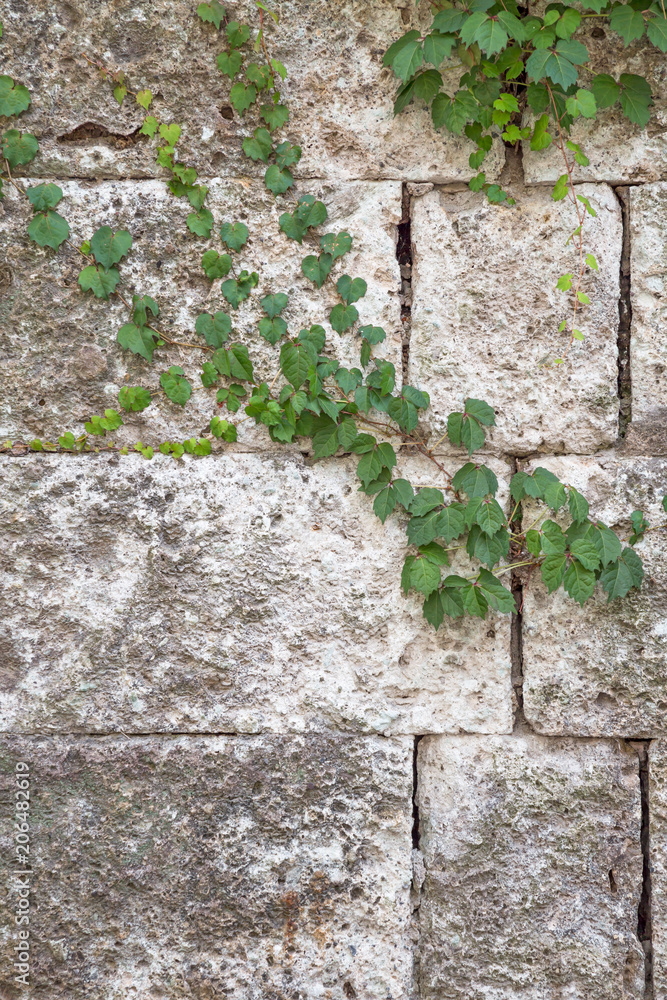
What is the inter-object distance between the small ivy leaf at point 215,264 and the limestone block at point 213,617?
492mm

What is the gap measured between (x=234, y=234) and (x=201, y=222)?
85 mm

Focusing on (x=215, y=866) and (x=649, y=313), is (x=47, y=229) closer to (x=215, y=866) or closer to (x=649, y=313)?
(x=649, y=313)

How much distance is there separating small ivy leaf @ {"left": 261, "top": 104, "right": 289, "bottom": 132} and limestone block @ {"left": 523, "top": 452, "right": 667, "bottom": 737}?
1067mm

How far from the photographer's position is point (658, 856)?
1.71 metres

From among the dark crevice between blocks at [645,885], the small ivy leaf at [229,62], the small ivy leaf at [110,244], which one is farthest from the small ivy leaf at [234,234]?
the dark crevice between blocks at [645,885]

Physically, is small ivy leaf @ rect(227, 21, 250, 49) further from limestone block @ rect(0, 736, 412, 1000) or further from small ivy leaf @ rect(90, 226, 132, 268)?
limestone block @ rect(0, 736, 412, 1000)

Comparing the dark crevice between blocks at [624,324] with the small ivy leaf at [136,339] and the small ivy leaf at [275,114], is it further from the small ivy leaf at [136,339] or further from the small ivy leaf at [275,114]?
the small ivy leaf at [136,339]

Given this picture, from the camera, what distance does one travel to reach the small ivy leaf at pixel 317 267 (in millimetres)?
1720

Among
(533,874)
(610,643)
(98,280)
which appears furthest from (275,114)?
(533,874)

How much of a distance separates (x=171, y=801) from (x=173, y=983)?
0.41 metres

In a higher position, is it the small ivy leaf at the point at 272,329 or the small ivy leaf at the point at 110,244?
the small ivy leaf at the point at 110,244

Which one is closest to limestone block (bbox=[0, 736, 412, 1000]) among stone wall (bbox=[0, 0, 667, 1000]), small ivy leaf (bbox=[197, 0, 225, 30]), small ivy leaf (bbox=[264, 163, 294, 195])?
stone wall (bbox=[0, 0, 667, 1000])

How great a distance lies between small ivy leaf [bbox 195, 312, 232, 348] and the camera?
1727mm

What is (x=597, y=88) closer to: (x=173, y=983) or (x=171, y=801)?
(x=171, y=801)
